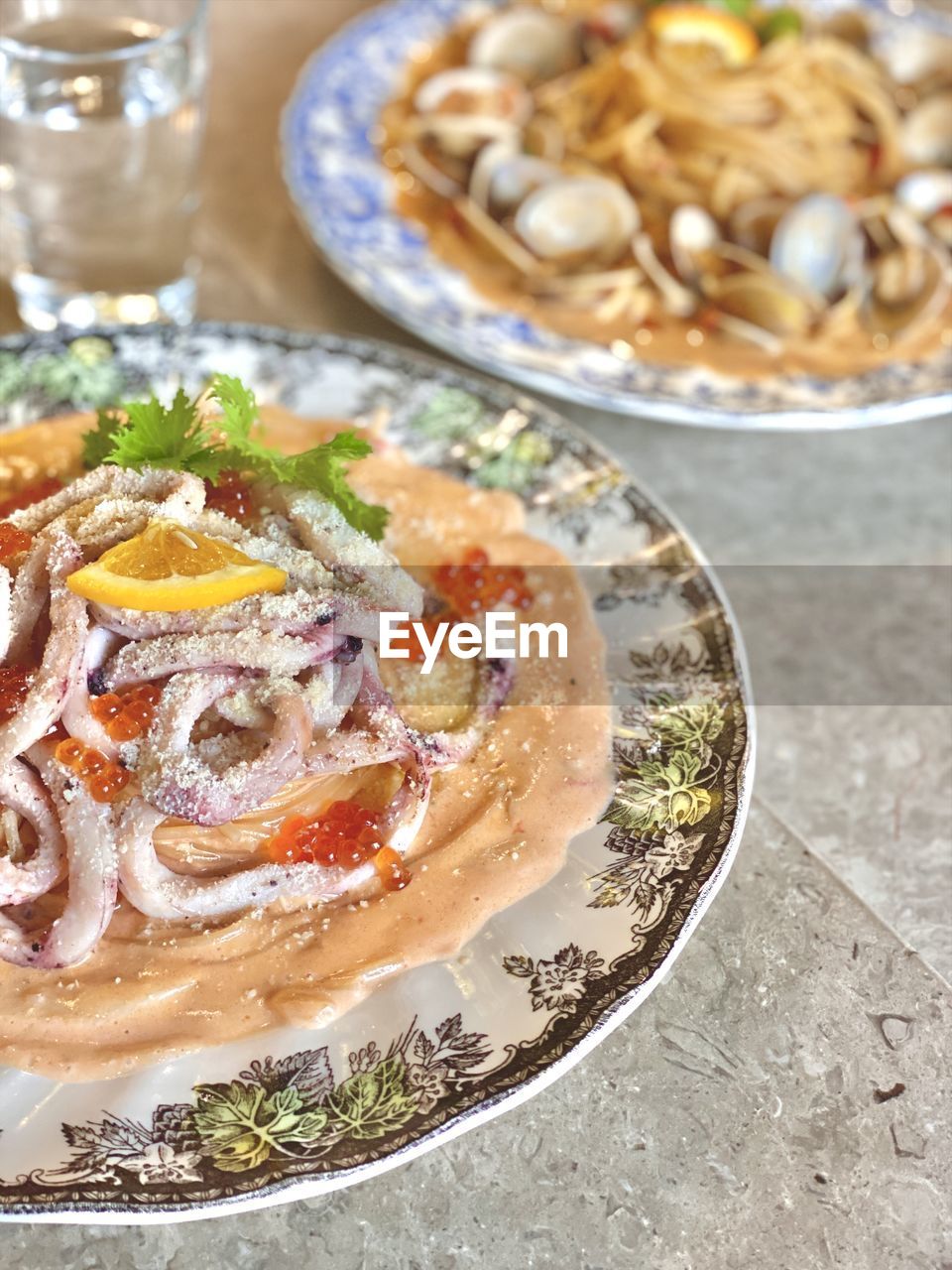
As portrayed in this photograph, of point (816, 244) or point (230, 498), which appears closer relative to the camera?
point (230, 498)

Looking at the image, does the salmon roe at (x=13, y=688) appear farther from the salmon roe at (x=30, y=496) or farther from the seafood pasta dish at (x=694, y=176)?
the seafood pasta dish at (x=694, y=176)

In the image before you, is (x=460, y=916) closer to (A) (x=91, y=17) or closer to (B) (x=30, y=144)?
(B) (x=30, y=144)

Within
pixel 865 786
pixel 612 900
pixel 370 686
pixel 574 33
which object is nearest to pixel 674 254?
pixel 574 33

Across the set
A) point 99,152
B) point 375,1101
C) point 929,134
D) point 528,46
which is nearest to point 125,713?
point 375,1101

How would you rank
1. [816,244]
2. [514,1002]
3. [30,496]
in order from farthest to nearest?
[816,244]
[30,496]
[514,1002]

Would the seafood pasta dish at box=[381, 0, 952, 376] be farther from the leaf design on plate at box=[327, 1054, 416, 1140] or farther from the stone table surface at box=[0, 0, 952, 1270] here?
the leaf design on plate at box=[327, 1054, 416, 1140]

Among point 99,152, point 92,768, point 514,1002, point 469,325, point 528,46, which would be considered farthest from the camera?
point 528,46

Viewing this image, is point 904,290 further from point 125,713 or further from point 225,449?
point 125,713

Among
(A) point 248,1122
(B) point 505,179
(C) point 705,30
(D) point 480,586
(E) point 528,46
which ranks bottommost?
(A) point 248,1122
